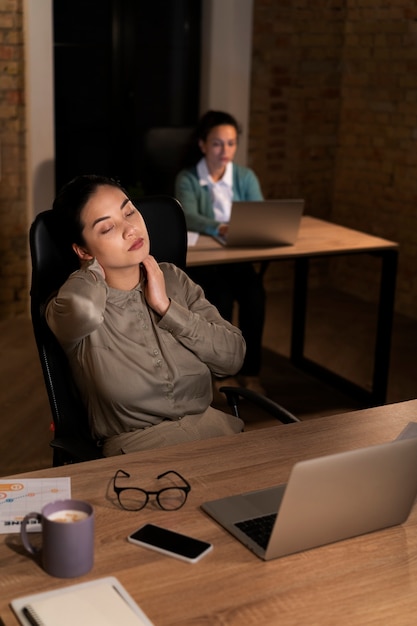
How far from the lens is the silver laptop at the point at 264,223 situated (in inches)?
148

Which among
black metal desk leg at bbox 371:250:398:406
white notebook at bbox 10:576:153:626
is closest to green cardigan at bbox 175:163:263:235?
black metal desk leg at bbox 371:250:398:406

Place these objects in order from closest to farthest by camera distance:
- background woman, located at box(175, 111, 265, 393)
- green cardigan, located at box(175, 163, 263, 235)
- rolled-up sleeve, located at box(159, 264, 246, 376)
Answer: rolled-up sleeve, located at box(159, 264, 246, 376) < green cardigan, located at box(175, 163, 263, 235) < background woman, located at box(175, 111, 265, 393)

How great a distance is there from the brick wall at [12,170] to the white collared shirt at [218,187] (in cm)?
107

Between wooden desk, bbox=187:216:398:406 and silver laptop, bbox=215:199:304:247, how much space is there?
37 millimetres

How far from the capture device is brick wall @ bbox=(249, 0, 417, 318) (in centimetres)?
543

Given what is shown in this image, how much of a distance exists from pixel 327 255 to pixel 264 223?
33 centimetres

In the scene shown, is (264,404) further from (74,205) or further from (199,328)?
(74,205)

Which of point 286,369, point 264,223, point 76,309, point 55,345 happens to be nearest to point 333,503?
point 76,309

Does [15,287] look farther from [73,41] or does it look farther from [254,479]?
[254,479]

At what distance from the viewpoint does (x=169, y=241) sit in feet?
8.79

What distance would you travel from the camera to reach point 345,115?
19.1 ft

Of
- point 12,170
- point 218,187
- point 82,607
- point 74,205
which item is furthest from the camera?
point 12,170

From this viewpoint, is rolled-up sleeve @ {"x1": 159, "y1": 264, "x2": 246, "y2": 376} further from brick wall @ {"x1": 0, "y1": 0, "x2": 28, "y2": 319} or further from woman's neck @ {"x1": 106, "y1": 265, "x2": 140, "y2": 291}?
brick wall @ {"x1": 0, "y1": 0, "x2": 28, "y2": 319}

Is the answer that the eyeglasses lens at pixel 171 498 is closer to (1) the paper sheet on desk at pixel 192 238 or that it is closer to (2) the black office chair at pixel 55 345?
(2) the black office chair at pixel 55 345
